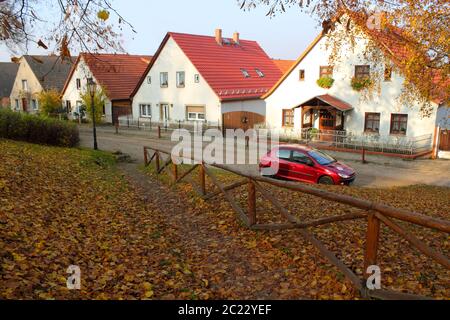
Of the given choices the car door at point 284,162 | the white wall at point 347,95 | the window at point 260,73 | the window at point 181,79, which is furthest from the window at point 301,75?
the car door at point 284,162

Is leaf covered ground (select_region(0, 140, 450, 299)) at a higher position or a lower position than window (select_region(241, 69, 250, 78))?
lower

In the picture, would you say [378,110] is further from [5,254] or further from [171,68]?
[5,254]

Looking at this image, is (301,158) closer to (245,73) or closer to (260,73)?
(245,73)

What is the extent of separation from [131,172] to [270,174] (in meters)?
5.88

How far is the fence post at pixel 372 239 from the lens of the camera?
162 inches

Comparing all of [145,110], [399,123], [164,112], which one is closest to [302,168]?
[399,123]

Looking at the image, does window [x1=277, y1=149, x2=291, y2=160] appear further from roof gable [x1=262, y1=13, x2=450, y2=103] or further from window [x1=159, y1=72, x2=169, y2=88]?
window [x1=159, y1=72, x2=169, y2=88]

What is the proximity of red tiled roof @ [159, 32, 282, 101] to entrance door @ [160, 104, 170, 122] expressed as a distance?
17.8 ft

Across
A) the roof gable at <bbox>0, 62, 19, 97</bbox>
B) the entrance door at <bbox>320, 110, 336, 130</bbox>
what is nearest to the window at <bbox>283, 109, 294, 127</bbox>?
the entrance door at <bbox>320, 110, 336, 130</bbox>

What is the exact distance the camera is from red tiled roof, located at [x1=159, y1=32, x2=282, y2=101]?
3117 centimetres

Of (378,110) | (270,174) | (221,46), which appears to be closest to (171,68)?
(221,46)

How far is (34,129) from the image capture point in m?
18.9

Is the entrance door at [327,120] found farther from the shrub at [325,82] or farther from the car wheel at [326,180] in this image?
the car wheel at [326,180]

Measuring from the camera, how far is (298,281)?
4.93 meters
